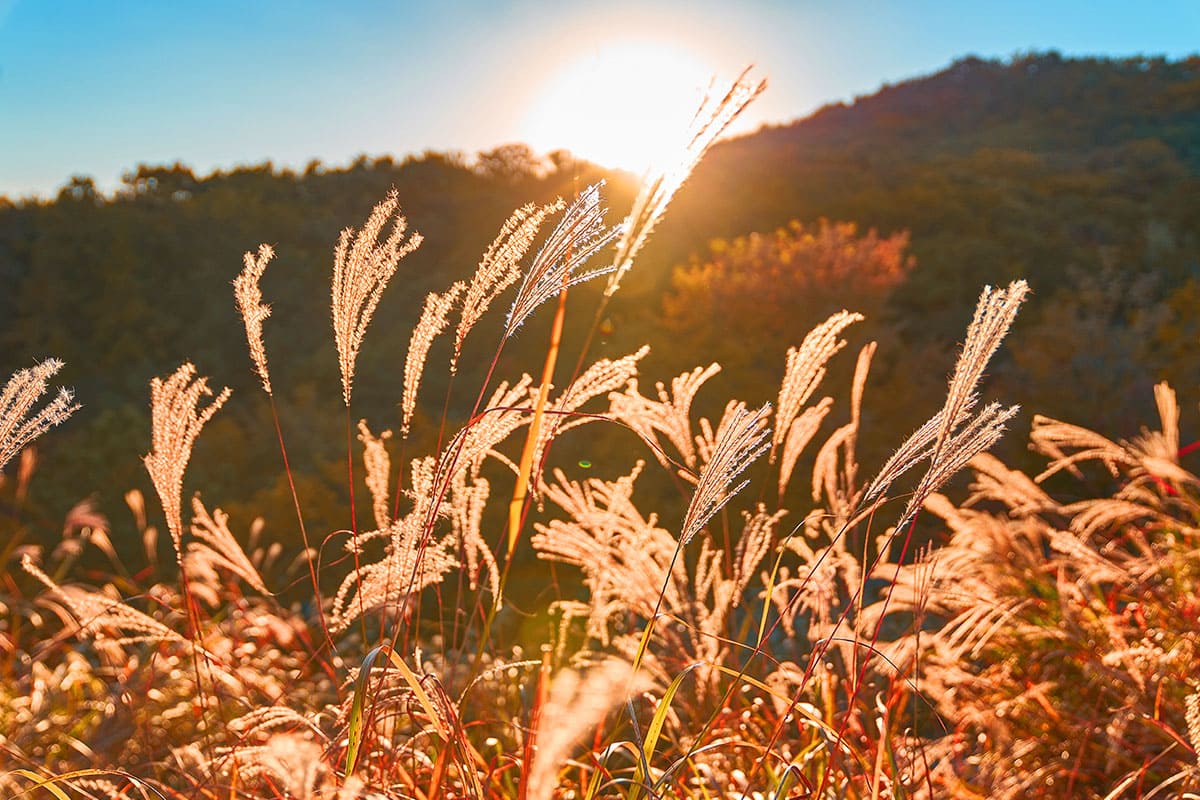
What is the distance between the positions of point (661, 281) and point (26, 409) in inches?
442

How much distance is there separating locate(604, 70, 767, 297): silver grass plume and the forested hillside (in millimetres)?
91

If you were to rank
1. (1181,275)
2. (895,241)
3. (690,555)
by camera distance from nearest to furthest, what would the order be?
(690,555)
(895,241)
(1181,275)

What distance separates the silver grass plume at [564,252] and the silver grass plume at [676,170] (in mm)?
64

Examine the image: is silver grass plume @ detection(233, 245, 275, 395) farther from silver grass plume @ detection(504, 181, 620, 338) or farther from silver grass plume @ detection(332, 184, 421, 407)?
silver grass plume @ detection(504, 181, 620, 338)

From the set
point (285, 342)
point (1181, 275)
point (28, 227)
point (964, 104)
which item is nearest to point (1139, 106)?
point (964, 104)

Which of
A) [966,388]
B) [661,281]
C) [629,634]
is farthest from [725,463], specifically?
[661,281]

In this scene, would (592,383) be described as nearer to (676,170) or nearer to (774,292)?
(676,170)

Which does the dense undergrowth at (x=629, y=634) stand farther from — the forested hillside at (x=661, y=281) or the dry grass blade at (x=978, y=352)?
the forested hillside at (x=661, y=281)

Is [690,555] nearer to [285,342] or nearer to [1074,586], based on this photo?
[1074,586]

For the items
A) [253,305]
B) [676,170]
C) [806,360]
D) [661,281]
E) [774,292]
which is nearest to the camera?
[676,170]

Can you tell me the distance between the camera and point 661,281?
12195 millimetres

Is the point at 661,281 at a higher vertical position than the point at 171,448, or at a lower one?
higher

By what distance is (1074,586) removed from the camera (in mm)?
A: 2613

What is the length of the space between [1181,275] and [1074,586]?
12579mm
